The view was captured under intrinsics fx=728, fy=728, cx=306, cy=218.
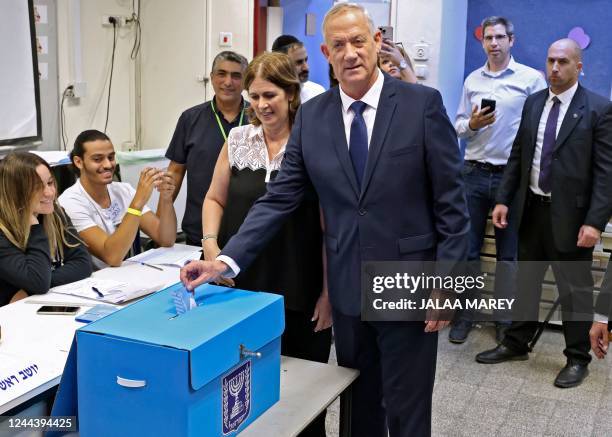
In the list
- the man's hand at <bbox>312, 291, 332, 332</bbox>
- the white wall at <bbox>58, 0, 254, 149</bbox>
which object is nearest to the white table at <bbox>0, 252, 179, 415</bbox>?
the man's hand at <bbox>312, 291, 332, 332</bbox>

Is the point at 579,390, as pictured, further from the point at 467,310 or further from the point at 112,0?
the point at 112,0

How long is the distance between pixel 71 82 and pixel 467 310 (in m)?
3.09

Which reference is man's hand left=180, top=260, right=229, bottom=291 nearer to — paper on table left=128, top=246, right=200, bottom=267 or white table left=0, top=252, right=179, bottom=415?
white table left=0, top=252, right=179, bottom=415

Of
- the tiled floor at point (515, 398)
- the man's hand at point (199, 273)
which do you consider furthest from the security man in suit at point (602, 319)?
the tiled floor at point (515, 398)

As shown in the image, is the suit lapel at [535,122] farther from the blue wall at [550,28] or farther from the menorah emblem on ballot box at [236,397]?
the menorah emblem on ballot box at [236,397]

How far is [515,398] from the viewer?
3.51 meters

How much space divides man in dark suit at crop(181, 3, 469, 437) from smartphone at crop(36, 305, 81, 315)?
0.70m

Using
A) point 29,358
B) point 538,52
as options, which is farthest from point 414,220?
point 538,52

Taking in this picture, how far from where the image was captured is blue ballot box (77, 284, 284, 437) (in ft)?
4.83

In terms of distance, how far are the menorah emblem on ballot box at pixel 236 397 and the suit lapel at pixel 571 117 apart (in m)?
2.49

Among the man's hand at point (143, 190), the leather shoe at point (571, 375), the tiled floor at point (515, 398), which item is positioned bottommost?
the tiled floor at point (515, 398)

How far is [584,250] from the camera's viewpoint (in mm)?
3674

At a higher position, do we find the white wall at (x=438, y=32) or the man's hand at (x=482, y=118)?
the white wall at (x=438, y=32)

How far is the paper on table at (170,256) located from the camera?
3143 millimetres
